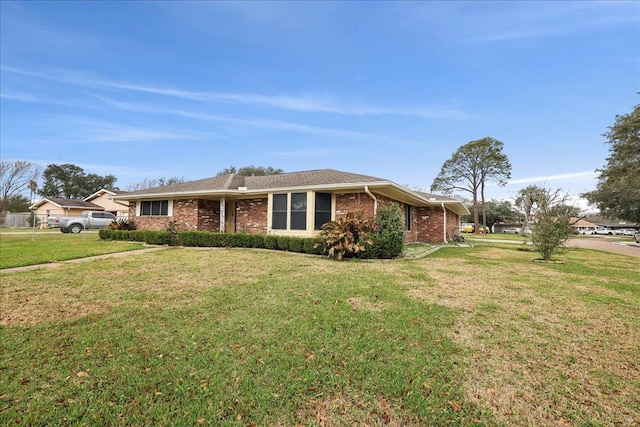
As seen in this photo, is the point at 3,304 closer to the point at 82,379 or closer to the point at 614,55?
the point at 82,379

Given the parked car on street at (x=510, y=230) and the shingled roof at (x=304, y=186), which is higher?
the shingled roof at (x=304, y=186)

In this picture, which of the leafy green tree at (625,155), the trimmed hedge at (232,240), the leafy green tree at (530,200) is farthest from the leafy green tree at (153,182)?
the leafy green tree at (625,155)

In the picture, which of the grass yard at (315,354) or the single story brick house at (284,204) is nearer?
the grass yard at (315,354)

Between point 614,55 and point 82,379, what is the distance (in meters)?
16.5

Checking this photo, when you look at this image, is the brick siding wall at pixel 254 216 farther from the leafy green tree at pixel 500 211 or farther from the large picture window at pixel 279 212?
the leafy green tree at pixel 500 211

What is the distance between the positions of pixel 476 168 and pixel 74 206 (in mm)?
47101

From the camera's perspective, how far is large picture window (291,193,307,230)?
12078 millimetres

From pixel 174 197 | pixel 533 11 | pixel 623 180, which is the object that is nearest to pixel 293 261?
pixel 174 197

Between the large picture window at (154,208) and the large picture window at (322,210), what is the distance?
9158mm

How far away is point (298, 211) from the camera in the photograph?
12250 mm

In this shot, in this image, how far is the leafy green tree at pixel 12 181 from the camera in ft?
128

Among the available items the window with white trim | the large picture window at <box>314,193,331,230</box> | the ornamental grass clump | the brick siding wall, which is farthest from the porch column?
the ornamental grass clump

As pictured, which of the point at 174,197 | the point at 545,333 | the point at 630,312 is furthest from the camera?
the point at 174,197

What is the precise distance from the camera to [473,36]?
35.9 ft
